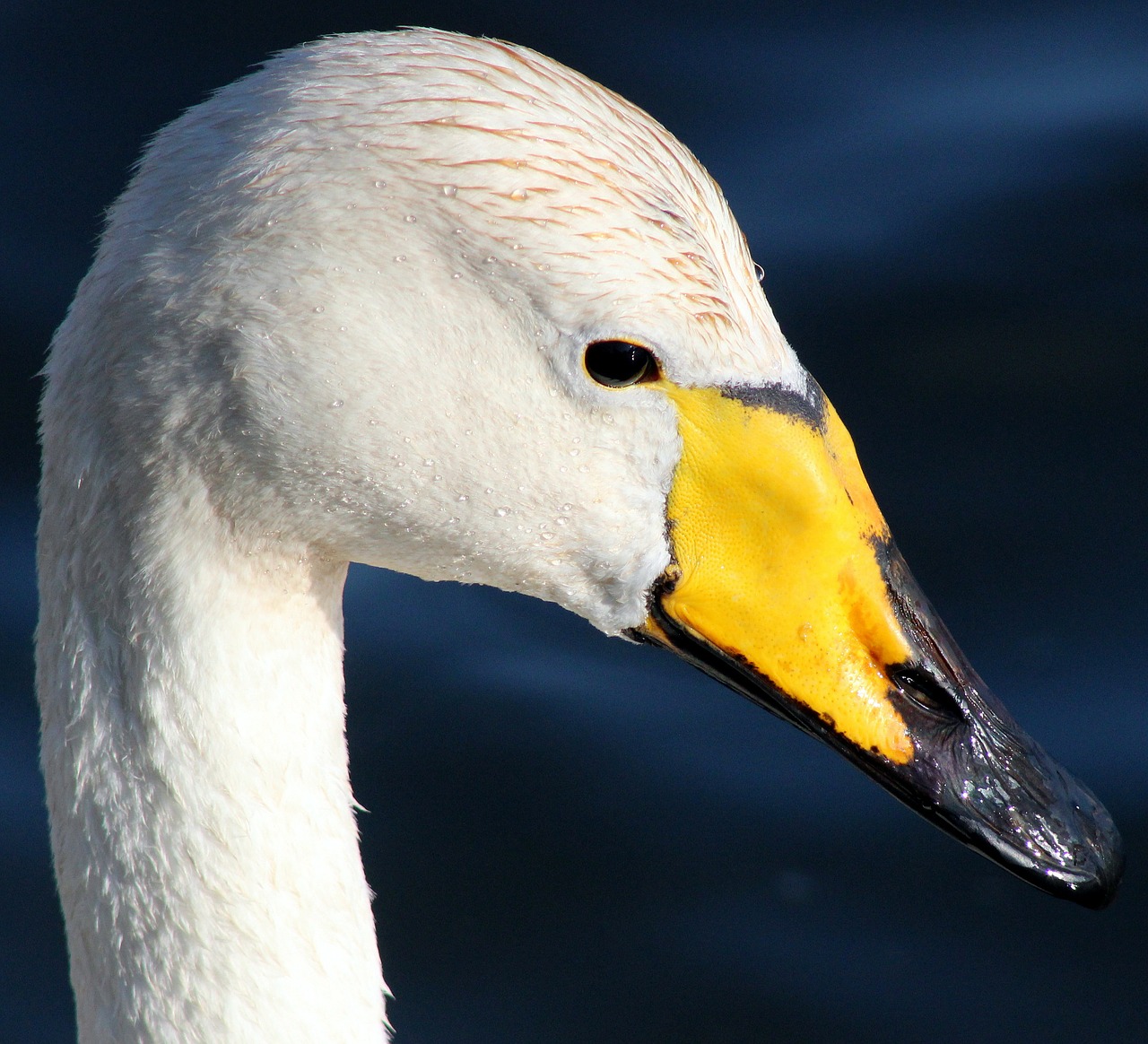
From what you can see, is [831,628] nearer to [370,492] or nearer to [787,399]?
[787,399]

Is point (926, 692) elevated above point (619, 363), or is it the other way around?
point (619, 363)

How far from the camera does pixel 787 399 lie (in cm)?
270

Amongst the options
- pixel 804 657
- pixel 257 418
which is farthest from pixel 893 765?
pixel 257 418

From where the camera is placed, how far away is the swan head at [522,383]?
242 cm

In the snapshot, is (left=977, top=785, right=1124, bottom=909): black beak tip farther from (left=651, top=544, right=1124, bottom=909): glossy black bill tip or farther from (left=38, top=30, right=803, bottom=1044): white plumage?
(left=38, top=30, right=803, bottom=1044): white plumage

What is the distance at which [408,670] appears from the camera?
5113mm

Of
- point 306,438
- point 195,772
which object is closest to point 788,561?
point 306,438

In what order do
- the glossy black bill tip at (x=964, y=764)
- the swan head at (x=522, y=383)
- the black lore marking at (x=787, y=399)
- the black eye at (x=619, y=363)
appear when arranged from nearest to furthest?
1. the swan head at (x=522, y=383)
2. the black eye at (x=619, y=363)
3. the black lore marking at (x=787, y=399)
4. the glossy black bill tip at (x=964, y=764)

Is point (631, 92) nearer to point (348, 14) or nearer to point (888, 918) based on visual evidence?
point (348, 14)

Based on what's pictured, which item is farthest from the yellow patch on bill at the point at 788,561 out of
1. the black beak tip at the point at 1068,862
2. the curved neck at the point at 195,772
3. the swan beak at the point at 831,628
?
the curved neck at the point at 195,772

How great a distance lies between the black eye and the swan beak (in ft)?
0.16

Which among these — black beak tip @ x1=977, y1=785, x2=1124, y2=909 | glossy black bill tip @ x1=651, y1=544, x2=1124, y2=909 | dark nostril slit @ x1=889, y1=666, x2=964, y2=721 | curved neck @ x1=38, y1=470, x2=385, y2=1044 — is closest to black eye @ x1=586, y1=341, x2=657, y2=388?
glossy black bill tip @ x1=651, y1=544, x2=1124, y2=909

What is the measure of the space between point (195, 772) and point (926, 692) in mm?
1220

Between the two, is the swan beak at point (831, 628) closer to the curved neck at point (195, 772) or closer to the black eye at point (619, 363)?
the black eye at point (619, 363)
